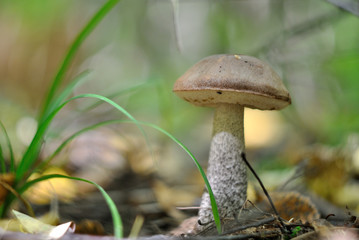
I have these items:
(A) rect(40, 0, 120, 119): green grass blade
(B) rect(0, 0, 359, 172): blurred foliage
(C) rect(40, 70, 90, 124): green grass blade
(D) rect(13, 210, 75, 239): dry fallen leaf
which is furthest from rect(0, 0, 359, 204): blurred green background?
(D) rect(13, 210, 75, 239): dry fallen leaf

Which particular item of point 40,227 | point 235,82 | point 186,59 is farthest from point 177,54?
point 40,227

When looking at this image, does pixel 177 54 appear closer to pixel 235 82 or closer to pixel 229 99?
pixel 229 99

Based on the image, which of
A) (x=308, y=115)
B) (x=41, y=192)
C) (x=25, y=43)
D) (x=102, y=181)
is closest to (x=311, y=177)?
(x=102, y=181)

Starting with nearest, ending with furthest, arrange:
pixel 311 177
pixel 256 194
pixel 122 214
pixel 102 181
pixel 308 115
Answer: pixel 256 194 → pixel 122 214 → pixel 311 177 → pixel 102 181 → pixel 308 115

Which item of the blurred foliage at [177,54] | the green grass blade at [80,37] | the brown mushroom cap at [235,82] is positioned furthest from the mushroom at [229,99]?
the blurred foliage at [177,54]

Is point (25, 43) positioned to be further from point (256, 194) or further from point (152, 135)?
point (256, 194)

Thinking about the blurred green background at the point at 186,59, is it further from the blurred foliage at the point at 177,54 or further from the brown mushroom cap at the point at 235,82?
the brown mushroom cap at the point at 235,82

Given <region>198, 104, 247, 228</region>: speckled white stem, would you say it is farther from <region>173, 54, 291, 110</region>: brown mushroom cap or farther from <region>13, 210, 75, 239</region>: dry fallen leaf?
<region>13, 210, 75, 239</region>: dry fallen leaf

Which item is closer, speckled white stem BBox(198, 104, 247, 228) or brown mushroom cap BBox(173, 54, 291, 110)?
brown mushroom cap BBox(173, 54, 291, 110)
